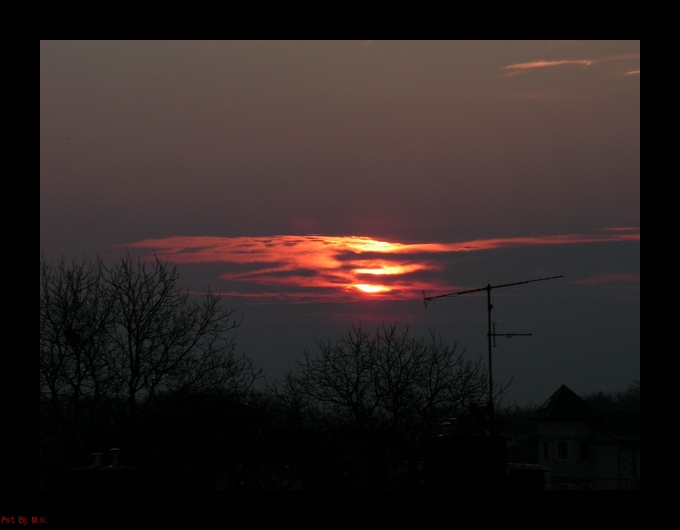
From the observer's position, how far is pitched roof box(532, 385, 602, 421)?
42.4 metres

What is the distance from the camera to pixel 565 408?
4247 cm

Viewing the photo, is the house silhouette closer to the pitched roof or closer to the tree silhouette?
the pitched roof

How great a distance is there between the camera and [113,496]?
3311 mm

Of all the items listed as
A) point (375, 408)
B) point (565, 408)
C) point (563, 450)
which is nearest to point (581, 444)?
point (563, 450)

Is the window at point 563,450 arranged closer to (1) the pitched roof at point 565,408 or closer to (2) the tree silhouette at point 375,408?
(1) the pitched roof at point 565,408

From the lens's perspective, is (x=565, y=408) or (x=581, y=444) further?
(x=565, y=408)

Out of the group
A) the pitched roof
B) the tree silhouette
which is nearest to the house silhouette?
the pitched roof

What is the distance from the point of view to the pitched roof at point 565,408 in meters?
42.4

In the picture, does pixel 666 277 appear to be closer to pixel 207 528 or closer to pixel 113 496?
pixel 207 528

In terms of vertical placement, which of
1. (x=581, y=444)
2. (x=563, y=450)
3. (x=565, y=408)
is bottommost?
(x=563, y=450)

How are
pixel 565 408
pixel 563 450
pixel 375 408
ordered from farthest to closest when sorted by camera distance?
pixel 565 408 < pixel 563 450 < pixel 375 408

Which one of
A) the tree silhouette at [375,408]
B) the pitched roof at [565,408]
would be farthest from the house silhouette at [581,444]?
the tree silhouette at [375,408]

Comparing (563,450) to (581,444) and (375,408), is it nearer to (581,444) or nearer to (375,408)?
(581,444)
